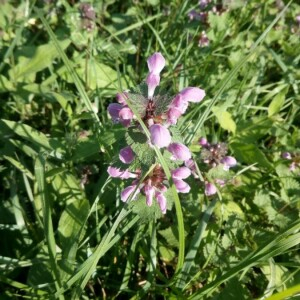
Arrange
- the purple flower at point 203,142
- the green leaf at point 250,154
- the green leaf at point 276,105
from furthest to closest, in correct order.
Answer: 1. the green leaf at point 276,105
2. the green leaf at point 250,154
3. the purple flower at point 203,142

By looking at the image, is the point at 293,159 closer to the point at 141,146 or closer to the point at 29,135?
the point at 141,146

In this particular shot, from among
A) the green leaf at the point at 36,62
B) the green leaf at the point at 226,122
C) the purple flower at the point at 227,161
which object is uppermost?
the green leaf at the point at 36,62

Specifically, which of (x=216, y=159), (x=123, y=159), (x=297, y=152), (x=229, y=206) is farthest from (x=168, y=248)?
(x=297, y=152)

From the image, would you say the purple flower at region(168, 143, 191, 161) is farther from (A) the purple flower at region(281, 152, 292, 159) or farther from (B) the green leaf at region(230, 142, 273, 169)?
(A) the purple flower at region(281, 152, 292, 159)

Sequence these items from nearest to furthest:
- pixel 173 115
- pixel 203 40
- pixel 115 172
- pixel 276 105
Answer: pixel 173 115
pixel 115 172
pixel 276 105
pixel 203 40

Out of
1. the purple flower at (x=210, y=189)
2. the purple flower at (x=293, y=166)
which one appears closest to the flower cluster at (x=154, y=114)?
the purple flower at (x=210, y=189)

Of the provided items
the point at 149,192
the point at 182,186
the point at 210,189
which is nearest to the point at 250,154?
the point at 210,189

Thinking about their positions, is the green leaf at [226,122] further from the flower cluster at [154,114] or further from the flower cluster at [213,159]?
the flower cluster at [154,114]
